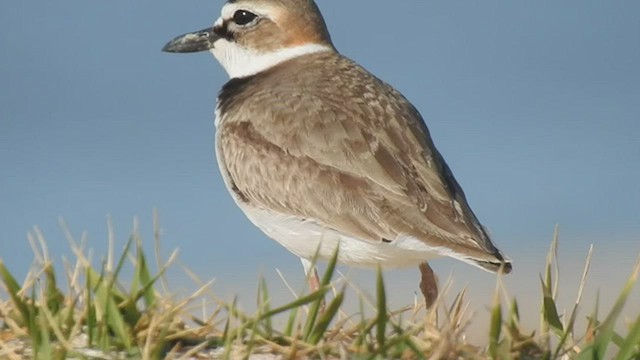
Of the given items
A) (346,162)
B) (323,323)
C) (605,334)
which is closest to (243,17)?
(346,162)

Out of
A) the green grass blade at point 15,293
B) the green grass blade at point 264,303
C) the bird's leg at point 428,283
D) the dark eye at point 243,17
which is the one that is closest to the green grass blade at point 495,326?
the green grass blade at point 264,303

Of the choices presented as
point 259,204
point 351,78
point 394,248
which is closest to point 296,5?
point 351,78

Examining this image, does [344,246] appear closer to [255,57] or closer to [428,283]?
[428,283]

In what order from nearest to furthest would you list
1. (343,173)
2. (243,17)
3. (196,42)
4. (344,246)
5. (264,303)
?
(264,303) → (344,246) → (343,173) → (243,17) → (196,42)

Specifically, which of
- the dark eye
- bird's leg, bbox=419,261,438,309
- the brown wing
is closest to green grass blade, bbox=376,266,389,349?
the brown wing

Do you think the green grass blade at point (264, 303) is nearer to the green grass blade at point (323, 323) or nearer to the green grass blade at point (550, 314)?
the green grass blade at point (323, 323)

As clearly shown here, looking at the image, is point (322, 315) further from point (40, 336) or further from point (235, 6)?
point (235, 6)
